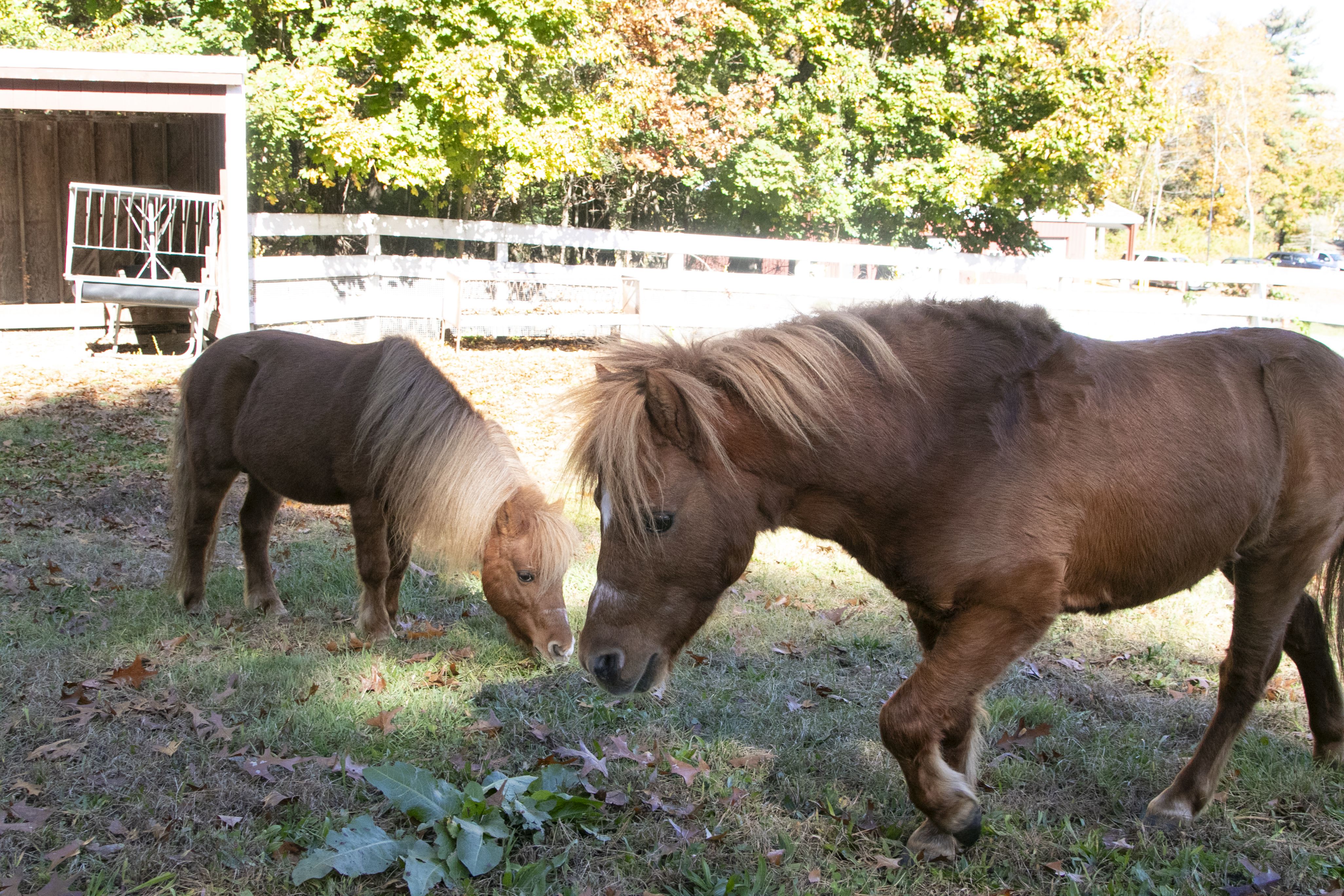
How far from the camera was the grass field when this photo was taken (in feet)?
10.5

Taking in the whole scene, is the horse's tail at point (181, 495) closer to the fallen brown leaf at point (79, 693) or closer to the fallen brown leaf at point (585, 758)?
the fallen brown leaf at point (79, 693)

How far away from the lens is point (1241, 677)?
3.70m

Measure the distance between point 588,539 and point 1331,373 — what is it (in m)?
4.77

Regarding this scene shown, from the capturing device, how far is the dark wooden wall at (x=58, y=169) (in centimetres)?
1641

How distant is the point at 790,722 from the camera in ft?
14.4

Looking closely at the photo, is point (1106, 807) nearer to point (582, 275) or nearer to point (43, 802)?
point (43, 802)

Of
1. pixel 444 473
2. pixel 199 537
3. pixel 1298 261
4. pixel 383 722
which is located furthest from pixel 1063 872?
pixel 1298 261

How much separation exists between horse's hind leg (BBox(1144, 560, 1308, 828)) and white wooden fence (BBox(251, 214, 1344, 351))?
10510mm

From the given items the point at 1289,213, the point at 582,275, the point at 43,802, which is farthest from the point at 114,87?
the point at 1289,213

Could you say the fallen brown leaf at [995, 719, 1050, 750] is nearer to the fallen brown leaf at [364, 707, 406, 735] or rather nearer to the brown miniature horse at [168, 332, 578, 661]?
the brown miniature horse at [168, 332, 578, 661]

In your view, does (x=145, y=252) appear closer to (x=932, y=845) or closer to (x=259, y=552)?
(x=259, y=552)

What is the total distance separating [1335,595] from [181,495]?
6.22 m

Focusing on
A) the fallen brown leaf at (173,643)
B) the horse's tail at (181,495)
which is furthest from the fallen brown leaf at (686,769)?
the horse's tail at (181,495)

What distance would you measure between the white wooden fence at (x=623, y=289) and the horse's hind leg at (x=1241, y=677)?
10510 millimetres
